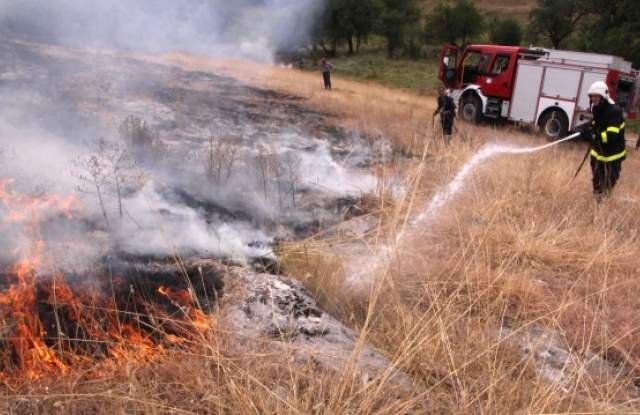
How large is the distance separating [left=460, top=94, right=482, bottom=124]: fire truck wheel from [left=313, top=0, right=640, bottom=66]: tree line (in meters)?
16.6

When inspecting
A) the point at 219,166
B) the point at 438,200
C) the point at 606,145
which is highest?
the point at 606,145

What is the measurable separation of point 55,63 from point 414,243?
36.1ft

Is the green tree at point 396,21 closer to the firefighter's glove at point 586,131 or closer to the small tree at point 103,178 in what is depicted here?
the firefighter's glove at point 586,131

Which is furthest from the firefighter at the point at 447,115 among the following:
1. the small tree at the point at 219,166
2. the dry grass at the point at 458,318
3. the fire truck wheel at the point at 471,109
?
the small tree at the point at 219,166

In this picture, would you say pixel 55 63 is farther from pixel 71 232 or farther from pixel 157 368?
pixel 157 368

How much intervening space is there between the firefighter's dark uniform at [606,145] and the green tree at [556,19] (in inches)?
1136

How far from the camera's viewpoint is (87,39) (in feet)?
33.4

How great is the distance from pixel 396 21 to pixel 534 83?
77.9ft

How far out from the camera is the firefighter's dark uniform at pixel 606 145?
5754mm

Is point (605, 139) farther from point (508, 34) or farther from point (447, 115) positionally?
point (508, 34)

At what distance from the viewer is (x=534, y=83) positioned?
12875mm

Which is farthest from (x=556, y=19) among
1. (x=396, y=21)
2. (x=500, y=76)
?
(x=500, y=76)

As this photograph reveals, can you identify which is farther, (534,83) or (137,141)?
(534,83)

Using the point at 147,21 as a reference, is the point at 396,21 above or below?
above
